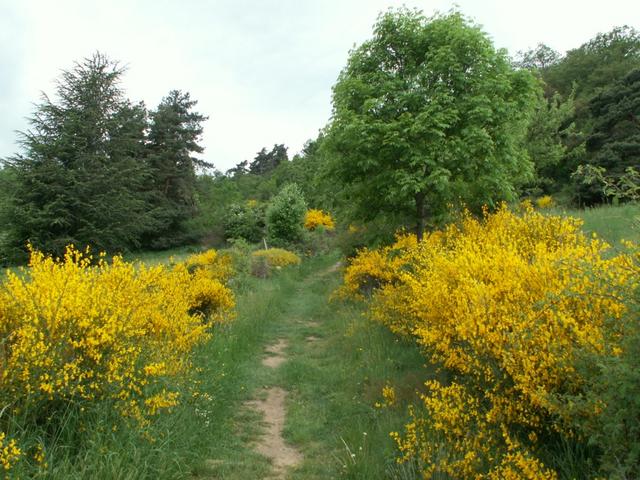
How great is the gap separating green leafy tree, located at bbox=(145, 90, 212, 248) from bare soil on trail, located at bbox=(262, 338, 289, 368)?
99.5 feet

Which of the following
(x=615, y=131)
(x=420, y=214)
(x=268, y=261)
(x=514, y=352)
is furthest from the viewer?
(x=615, y=131)

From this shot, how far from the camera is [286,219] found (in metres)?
29.4

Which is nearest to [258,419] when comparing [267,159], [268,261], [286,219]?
[268,261]

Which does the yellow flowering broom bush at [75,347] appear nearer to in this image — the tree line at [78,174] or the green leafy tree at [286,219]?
the tree line at [78,174]

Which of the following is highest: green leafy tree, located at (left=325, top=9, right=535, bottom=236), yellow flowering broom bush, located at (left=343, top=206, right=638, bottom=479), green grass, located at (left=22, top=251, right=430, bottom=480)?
green leafy tree, located at (left=325, top=9, right=535, bottom=236)

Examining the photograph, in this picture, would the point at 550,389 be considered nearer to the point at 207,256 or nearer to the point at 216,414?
the point at 216,414

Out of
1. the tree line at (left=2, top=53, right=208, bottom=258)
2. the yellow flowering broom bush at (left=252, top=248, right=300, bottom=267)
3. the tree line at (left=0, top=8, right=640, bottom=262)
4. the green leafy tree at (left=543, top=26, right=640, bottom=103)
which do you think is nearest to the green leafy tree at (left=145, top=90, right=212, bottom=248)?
the tree line at (left=0, top=8, right=640, bottom=262)

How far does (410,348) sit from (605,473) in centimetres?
424

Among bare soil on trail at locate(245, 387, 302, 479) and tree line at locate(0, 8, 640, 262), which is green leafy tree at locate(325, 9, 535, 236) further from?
bare soil on trail at locate(245, 387, 302, 479)

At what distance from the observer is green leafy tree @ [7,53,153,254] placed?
2075cm

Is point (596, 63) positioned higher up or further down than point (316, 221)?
higher up

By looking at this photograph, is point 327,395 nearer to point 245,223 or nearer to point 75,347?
point 75,347

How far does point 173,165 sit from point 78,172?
1856 centimetres

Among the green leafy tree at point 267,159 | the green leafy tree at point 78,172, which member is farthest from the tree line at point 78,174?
the green leafy tree at point 267,159
